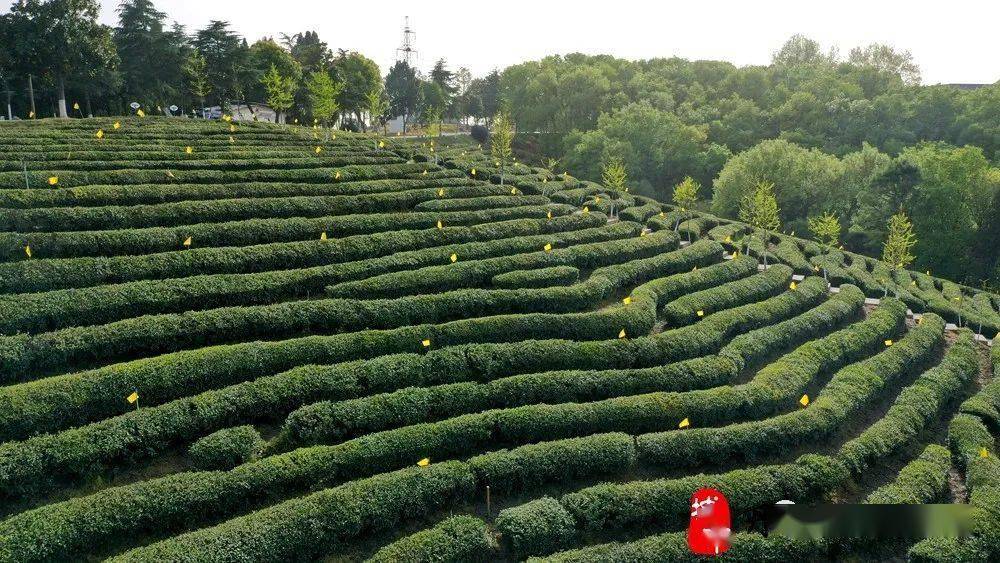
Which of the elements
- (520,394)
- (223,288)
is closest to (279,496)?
(520,394)

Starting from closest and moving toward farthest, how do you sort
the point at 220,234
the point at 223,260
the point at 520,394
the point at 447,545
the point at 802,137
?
the point at 447,545, the point at 520,394, the point at 223,260, the point at 220,234, the point at 802,137

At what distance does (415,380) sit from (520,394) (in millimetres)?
2947

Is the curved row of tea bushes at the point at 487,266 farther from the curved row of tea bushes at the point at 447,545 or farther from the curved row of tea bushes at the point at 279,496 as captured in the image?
the curved row of tea bushes at the point at 447,545

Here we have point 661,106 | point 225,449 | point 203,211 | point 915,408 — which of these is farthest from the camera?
point 661,106

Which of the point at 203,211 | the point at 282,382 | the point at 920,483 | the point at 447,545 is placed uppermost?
→ the point at 203,211

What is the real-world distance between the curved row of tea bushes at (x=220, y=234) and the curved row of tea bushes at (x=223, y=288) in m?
2.92

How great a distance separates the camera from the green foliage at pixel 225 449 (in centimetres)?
1528

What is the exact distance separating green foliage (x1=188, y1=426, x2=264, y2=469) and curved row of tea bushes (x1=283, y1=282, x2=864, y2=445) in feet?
2.88

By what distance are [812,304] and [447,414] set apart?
60.4 ft

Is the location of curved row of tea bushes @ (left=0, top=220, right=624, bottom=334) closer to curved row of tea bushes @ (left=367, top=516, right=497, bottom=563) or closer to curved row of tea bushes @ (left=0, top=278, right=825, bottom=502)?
curved row of tea bushes @ (left=0, top=278, right=825, bottom=502)

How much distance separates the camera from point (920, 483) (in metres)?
17.2

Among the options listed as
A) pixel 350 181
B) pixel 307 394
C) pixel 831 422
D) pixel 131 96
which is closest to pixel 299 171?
pixel 350 181

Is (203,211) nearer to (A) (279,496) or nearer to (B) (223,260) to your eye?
(B) (223,260)

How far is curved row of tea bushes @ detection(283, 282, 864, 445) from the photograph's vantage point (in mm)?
16734
